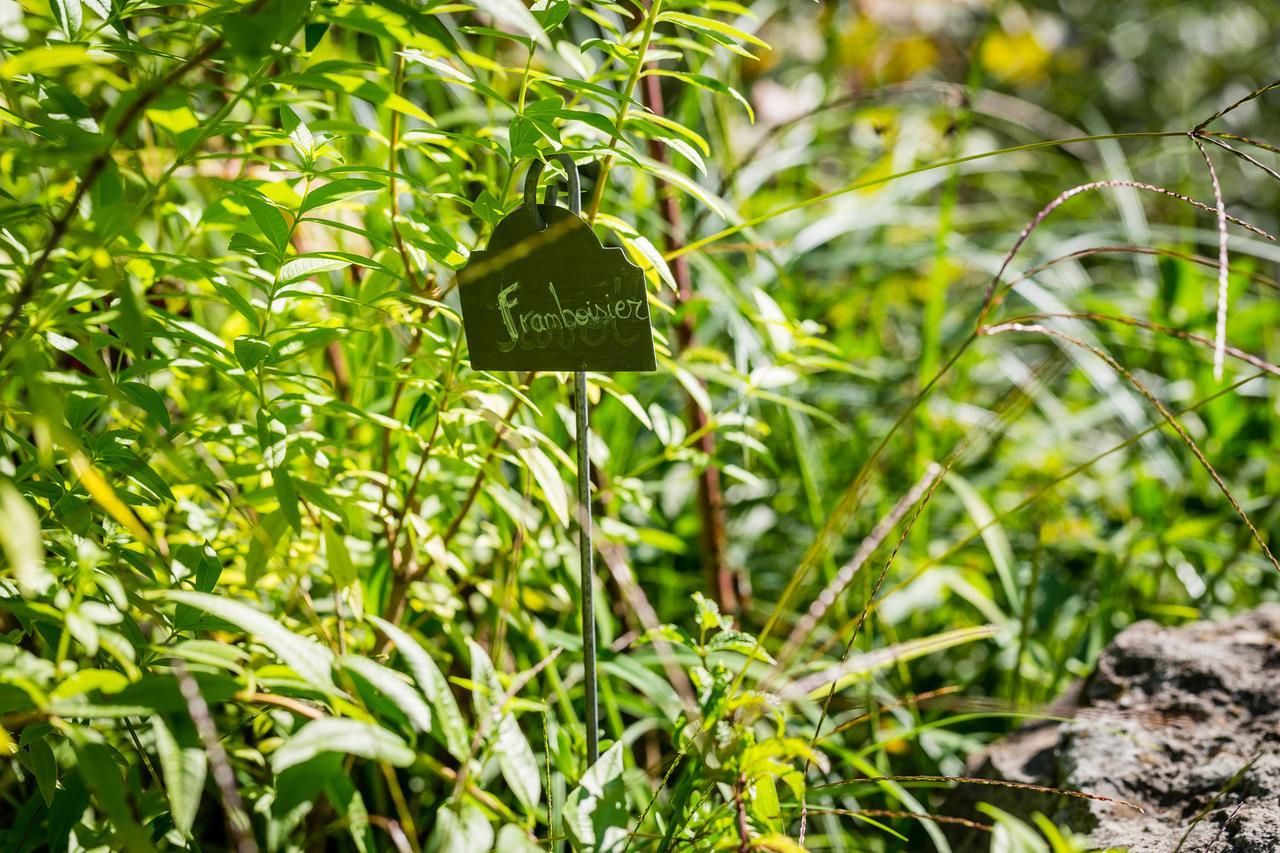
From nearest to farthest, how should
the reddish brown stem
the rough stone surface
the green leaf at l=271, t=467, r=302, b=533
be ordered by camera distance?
the green leaf at l=271, t=467, r=302, b=533
the rough stone surface
the reddish brown stem

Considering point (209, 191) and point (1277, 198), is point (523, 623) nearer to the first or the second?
point (209, 191)

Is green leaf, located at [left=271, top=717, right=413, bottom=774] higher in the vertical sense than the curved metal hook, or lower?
lower

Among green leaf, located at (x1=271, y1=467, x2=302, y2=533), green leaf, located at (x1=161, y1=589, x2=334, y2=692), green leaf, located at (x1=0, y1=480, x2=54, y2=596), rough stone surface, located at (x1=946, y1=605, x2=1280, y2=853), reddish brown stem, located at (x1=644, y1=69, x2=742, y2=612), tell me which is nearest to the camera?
green leaf, located at (x1=0, y1=480, x2=54, y2=596)

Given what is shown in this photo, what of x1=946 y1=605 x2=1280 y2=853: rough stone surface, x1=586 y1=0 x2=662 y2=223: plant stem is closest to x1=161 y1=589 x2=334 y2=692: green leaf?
x1=586 y1=0 x2=662 y2=223: plant stem

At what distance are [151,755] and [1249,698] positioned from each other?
96cm

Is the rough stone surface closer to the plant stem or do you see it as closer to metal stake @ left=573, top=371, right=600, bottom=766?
metal stake @ left=573, top=371, right=600, bottom=766

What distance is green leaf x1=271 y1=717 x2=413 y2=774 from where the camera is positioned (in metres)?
0.39

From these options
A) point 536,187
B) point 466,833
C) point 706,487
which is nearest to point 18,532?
point 466,833

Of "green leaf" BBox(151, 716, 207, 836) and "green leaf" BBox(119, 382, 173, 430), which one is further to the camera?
"green leaf" BBox(119, 382, 173, 430)

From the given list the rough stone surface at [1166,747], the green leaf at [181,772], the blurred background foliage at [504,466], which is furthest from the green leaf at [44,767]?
the rough stone surface at [1166,747]

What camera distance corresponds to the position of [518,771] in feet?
1.77

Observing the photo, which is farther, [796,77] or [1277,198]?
[1277,198]

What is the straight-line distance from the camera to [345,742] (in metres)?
0.40

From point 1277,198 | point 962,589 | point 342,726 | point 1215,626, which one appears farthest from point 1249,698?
point 1277,198
